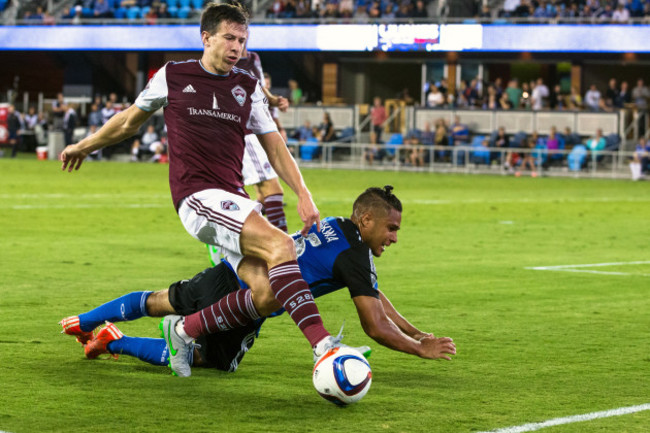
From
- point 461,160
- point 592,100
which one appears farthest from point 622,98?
point 461,160

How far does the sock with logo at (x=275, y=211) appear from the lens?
36.5 feet

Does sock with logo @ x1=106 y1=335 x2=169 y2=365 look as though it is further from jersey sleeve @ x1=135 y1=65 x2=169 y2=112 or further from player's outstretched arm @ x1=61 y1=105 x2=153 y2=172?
jersey sleeve @ x1=135 y1=65 x2=169 y2=112

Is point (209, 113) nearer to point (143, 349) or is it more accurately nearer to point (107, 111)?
point (143, 349)

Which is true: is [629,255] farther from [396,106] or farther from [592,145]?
[396,106]

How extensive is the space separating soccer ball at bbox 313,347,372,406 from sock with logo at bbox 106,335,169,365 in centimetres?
131

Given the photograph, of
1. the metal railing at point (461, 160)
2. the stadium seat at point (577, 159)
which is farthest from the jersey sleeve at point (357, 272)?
the stadium seat at point (577, 159)

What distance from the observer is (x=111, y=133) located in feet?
21.7

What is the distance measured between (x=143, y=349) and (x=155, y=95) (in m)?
1.40

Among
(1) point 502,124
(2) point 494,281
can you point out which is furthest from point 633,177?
(2) point 494,281

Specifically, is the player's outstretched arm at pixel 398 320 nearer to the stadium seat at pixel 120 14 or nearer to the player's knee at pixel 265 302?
the player's knee at pixel 265 302

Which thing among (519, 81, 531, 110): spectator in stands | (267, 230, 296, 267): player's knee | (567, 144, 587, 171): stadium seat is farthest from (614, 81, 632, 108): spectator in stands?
(267, 230, 296, 267): player's knee

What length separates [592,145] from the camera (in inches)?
1405

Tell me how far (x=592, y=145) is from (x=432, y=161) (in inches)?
192

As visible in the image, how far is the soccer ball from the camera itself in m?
5.53
